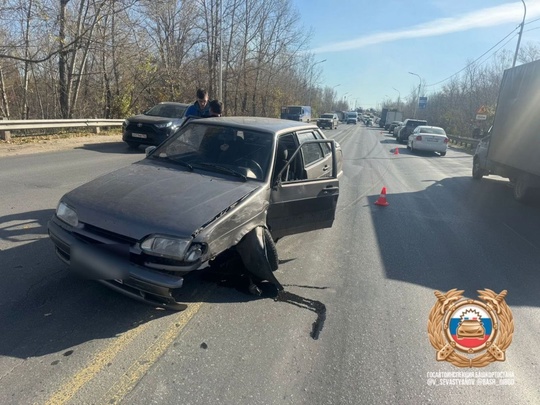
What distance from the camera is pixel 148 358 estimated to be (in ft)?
7.97

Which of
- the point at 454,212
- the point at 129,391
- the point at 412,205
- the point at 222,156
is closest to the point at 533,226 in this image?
the point at 454,212

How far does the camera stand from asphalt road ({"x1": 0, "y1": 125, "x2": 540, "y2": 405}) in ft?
7.29

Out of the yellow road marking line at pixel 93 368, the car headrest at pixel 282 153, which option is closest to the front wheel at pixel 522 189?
the car headrest at pixel 282 153

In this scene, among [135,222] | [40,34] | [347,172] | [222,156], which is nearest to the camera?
[135,222]

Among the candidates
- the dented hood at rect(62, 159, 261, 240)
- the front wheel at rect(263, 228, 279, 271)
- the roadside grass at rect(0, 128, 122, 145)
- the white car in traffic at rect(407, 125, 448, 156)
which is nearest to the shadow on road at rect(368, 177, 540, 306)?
the front wheel at rect(263, 228, 279, 271)

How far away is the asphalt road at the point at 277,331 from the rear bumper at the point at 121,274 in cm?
32

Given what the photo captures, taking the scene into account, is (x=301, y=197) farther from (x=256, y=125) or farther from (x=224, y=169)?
(x=256, y=125)

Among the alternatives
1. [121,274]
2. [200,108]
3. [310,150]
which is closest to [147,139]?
[200,108]

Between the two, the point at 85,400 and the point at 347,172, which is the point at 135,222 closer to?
the point at 85,400

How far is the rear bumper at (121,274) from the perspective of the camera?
→ 2525 millimetres

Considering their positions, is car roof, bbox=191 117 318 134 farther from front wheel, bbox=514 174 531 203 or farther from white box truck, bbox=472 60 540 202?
front wheel, bbox=514 174 531 203

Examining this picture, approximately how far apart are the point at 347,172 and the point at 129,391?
10337 mm

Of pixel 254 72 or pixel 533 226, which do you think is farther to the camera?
pixel 254 72

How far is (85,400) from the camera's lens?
2.04 metres
